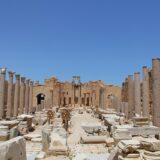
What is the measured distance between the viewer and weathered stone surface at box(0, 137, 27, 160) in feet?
20.0

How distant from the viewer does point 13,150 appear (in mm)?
6508

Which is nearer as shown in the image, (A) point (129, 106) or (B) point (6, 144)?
(B) point (6, 144)

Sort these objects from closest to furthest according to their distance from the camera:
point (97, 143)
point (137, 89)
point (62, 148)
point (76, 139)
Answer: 1. point (62, 148)
2. point (97, 143)
3. point (76, 139)
4. point (137, 89)

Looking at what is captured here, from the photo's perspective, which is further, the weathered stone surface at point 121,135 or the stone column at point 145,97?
the stone column at point 145,97


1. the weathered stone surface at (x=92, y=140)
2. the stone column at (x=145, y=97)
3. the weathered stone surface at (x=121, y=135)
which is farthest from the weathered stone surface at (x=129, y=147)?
the stone column at (x=145, y=97)

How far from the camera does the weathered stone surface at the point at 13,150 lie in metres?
6.09

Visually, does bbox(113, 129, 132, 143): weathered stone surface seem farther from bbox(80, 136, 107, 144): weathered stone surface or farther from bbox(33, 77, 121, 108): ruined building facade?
bbox(33, 77, 121, 108): ruined building facade

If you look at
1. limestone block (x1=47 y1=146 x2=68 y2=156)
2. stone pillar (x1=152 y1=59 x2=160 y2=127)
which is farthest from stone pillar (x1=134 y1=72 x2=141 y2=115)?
limestone block (x1=47 y1=146 x2=68 y2=156)

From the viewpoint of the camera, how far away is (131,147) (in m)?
8.70

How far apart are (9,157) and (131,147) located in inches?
157

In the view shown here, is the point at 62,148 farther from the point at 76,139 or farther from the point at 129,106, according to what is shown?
the point at 129,106

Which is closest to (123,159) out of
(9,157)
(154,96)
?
(9,157)

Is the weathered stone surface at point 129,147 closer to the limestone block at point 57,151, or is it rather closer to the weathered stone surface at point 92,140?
the limestone block at point 57,151

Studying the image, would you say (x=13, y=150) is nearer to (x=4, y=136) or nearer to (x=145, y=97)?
(x=4, y=136)
